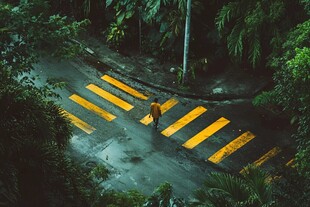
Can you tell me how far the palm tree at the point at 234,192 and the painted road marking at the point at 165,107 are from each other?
23.8 ft

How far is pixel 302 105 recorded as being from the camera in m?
11.2

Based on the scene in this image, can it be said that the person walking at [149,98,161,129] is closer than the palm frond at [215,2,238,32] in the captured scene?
Yes

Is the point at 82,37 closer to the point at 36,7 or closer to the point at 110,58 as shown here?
the point at 110,58

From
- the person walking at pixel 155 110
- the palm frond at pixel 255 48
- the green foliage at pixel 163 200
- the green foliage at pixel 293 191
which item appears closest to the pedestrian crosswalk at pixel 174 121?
the person walking at pixel 155 110

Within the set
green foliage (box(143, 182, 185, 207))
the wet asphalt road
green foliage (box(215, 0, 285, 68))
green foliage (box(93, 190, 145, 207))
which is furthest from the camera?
green foliage (box(215, 0, 285, 68))

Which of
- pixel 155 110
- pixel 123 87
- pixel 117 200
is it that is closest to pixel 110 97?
pixel 123 87

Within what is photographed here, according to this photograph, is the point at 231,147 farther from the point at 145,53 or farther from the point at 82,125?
the point at 145,53

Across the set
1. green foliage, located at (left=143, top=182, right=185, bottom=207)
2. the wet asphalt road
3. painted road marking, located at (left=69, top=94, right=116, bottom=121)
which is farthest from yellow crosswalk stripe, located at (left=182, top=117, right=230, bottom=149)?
green foliage, located at (left=143, top=182, right=185, bottom=207)

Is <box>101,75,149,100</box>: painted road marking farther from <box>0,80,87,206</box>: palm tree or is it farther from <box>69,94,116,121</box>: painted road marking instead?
<box>0,80,87,206</box>: palm tree

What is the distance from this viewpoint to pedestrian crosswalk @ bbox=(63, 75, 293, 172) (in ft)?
49.1

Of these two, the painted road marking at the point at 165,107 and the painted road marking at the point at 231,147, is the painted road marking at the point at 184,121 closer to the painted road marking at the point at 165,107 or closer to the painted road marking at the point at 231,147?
the painted road marking at the point at 165,107

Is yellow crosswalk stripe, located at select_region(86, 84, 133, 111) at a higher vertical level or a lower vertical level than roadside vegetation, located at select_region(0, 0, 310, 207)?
lower

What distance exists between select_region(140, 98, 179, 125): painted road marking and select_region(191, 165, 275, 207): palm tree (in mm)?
7243

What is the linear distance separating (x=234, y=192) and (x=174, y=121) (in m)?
7.44
